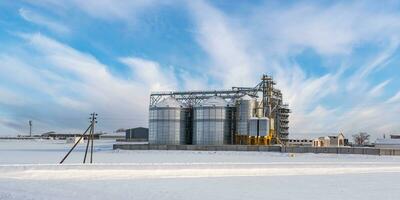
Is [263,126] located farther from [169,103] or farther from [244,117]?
[169,103]

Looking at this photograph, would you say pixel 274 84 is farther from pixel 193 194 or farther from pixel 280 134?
pixel 193 194

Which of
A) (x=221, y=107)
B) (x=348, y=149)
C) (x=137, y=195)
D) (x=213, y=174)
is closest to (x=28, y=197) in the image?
(x=137, y=195)

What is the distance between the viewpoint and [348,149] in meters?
58.1

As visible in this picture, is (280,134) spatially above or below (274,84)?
below

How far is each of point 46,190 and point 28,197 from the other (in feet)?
8.09

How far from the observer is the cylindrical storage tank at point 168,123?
240 feet

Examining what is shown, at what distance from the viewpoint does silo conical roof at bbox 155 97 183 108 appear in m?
73.7

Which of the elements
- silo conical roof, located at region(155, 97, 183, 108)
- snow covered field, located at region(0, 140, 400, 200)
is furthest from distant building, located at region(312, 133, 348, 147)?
snow covered field, located at region(0, 140, 400, 200)

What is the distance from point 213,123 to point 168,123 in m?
6.98

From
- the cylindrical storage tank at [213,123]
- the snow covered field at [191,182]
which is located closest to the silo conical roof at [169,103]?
the cylindrical storage tank at [213,123]

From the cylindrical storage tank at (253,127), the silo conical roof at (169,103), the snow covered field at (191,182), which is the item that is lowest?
the snow covered field at (191,182)

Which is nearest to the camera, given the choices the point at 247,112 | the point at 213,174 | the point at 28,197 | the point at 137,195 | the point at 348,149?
the point at 28,197

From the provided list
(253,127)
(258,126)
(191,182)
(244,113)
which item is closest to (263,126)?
(258,126)

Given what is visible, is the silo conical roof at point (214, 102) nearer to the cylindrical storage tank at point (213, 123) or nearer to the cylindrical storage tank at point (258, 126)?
the cylindrical storage tank at point (213, 123)
